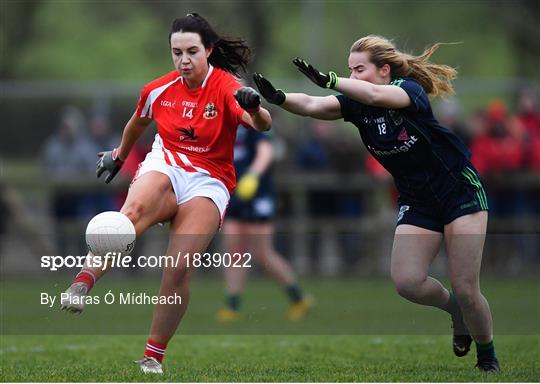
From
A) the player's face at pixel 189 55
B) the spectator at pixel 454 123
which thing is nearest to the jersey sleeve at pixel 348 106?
the player's face at pixel 189 55

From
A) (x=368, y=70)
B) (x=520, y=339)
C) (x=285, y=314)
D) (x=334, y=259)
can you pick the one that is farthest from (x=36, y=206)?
(x=368, y=70)

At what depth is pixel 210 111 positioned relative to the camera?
701cm

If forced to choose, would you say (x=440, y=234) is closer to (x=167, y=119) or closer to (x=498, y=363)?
(x=498, y=363)

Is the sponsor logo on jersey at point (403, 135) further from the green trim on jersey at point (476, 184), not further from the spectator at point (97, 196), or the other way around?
the spectator at point (97, 196)

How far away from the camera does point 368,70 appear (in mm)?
7035

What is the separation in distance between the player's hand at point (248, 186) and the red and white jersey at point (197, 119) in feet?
12.2

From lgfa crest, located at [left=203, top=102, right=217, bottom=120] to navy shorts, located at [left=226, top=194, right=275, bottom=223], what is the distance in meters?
4.55

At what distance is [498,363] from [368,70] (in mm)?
2064

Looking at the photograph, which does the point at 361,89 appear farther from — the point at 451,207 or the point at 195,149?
the point at 195,149

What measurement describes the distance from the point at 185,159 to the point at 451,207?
1690mm

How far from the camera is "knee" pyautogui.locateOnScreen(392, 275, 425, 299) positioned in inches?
276

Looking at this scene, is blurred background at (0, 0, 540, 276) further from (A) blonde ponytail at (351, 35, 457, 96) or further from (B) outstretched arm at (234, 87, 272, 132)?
(B) outstretched arm at (234, 87, 272, 132)

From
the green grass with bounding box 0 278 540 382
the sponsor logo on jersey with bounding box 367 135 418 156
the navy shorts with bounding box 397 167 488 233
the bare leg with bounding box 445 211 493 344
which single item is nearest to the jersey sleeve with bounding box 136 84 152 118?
the green grass with bounding box 0 278 540 382

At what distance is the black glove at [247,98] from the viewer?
20.9 ft
